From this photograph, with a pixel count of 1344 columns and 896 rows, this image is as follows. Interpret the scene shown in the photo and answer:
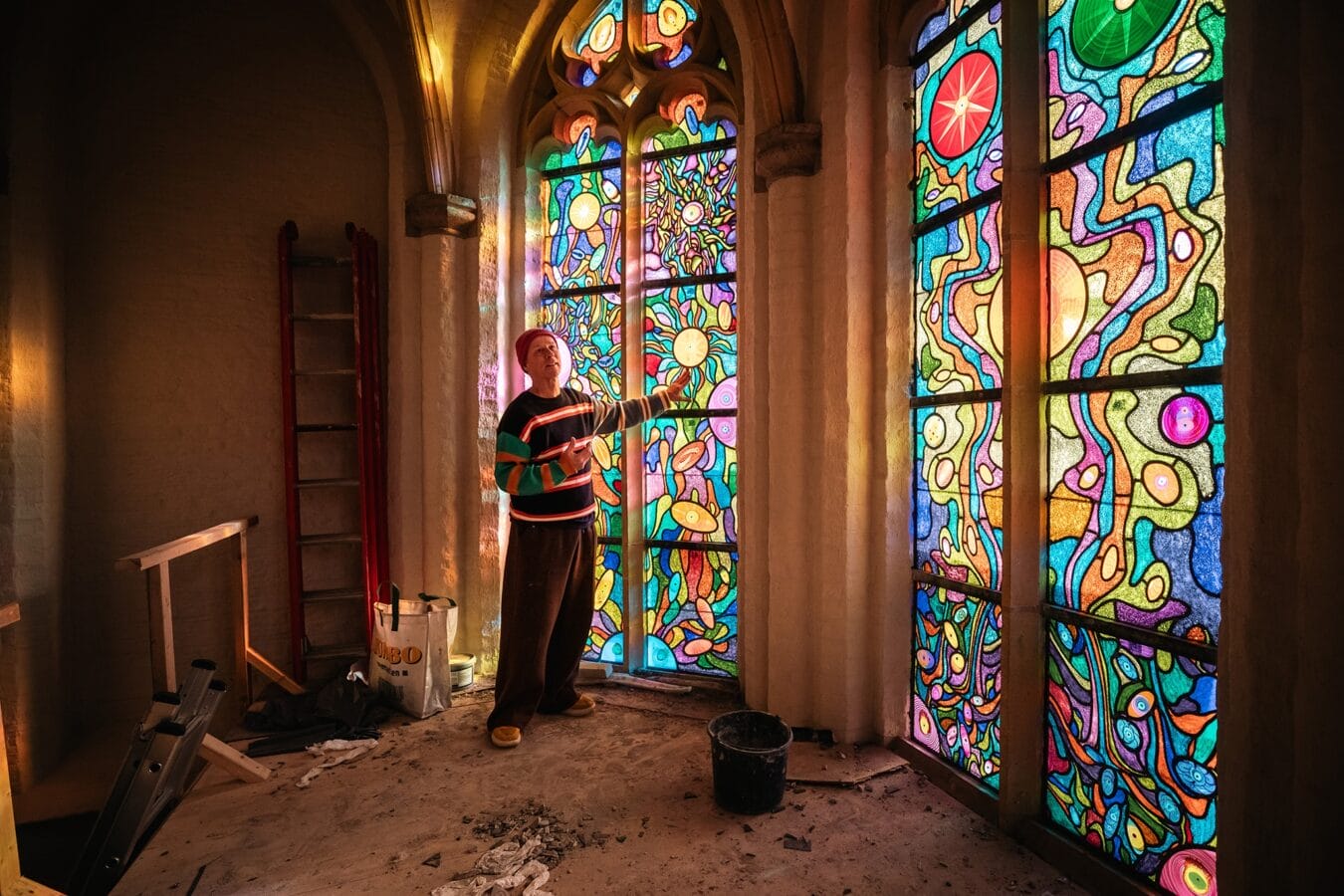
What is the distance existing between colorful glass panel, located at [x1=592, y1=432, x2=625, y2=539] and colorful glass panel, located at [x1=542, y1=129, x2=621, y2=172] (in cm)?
173

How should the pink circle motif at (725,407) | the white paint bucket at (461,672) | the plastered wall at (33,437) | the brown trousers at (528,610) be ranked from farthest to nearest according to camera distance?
the white paint bucket at (461,672)
the pink circle motif at (725,407)
the plastered wall at (33,437)
the brown trousers at (528,610)

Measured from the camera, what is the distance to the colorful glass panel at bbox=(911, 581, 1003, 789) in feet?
8.45

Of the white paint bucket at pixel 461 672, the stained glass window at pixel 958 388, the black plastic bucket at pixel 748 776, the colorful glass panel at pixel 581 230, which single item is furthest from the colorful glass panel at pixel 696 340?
the white paint bucket at pixel 461 672

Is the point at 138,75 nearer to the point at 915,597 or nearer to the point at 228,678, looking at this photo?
the point at 228,678

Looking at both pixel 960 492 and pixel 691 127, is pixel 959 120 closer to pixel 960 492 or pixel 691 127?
pixel 960 492

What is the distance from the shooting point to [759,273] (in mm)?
3400

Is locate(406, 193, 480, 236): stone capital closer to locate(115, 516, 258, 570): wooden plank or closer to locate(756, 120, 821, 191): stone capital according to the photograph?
locate(756, 120, 821, 191): stone capital

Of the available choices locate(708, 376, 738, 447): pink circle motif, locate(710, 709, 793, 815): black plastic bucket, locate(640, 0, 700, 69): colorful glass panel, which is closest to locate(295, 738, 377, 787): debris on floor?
locate(710, 709, 793, 815): black plastic bucket

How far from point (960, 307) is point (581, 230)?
2.42 m

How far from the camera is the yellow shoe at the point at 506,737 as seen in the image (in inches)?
123

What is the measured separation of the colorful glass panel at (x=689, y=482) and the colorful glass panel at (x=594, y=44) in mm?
2205

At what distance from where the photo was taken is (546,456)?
3219 millimetres

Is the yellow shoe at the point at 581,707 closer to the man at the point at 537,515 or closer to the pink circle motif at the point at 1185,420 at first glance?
the man at the point at 537,515

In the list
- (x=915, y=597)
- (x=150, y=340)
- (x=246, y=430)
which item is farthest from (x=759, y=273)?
(x=150, y=340)
